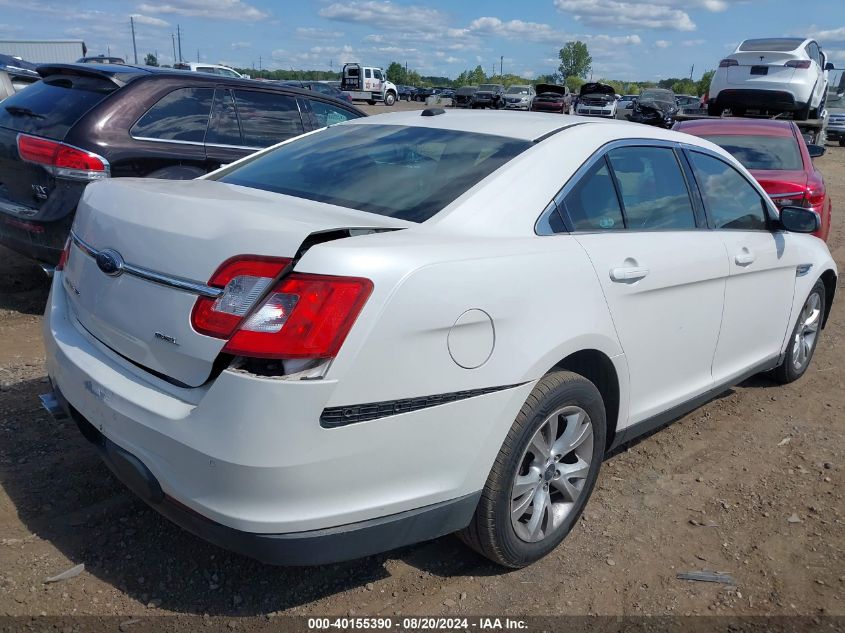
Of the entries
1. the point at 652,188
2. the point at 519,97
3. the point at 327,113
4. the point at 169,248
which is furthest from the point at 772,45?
the point at 519,97

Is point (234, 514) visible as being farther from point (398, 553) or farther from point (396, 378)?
point (398, 553)

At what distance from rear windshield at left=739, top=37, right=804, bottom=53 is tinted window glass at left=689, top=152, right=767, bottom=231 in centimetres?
1198

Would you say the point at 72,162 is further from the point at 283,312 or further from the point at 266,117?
the point at 283,312

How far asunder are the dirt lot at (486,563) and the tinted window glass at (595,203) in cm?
127

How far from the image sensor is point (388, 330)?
209 centimetres

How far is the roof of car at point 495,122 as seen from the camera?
308 centimetres

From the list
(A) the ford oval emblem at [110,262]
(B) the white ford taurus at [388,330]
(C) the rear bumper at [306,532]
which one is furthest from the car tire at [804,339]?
(A) the ford oval emblem at [110,262]

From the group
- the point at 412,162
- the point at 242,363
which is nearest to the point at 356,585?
the point at 242,363

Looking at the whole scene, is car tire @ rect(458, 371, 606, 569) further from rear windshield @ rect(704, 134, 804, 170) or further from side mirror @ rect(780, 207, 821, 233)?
rear windshield @ rect(704, 134, 804, 170)

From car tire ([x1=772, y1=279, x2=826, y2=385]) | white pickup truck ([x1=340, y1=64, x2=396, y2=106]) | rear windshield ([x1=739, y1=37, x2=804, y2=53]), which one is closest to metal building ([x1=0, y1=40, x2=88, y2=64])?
white pickup truck ([x1=340, y1=64, x2=396, y2=106])

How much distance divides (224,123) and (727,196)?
380 cm

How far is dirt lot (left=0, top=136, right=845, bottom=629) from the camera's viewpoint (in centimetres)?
255

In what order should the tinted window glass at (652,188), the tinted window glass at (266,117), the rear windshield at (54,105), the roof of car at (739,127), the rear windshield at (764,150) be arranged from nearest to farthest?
the tinted window glass at (652,188) < the rear windshield at (54,105) < the tinted window glass at (266,117) < the rear windshield at (764,150) < the roof of car at (739,127)

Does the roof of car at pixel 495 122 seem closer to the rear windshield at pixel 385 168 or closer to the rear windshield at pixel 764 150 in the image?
the rear windshield at pixel 385 168
